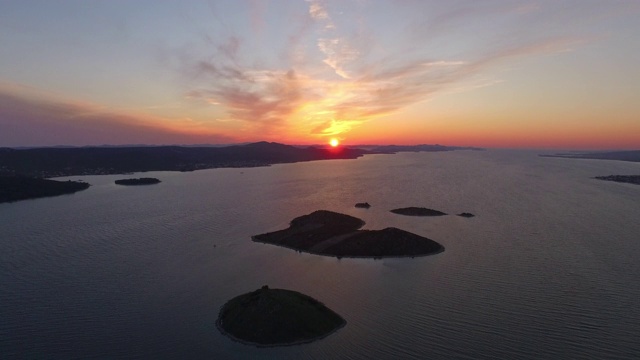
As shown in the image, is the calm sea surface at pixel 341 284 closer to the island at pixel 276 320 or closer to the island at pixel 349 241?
the island at pixel 276 320

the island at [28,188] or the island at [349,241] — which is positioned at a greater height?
the island at [28,188]

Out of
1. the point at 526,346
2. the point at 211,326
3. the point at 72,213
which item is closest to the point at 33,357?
the point at 211,326

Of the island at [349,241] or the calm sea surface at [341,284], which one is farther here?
the island at [349,241]

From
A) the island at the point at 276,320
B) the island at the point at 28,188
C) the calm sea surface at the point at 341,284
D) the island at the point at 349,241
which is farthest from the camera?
the island at the point at 28,188

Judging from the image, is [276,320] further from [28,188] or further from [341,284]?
[28,188]

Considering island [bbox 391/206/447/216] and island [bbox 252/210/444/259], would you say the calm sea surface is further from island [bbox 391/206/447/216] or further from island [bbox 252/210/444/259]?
island [bbox 391/206/447/216]

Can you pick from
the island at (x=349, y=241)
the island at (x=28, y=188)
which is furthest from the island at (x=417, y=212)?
the island at (x=28, y=188)
